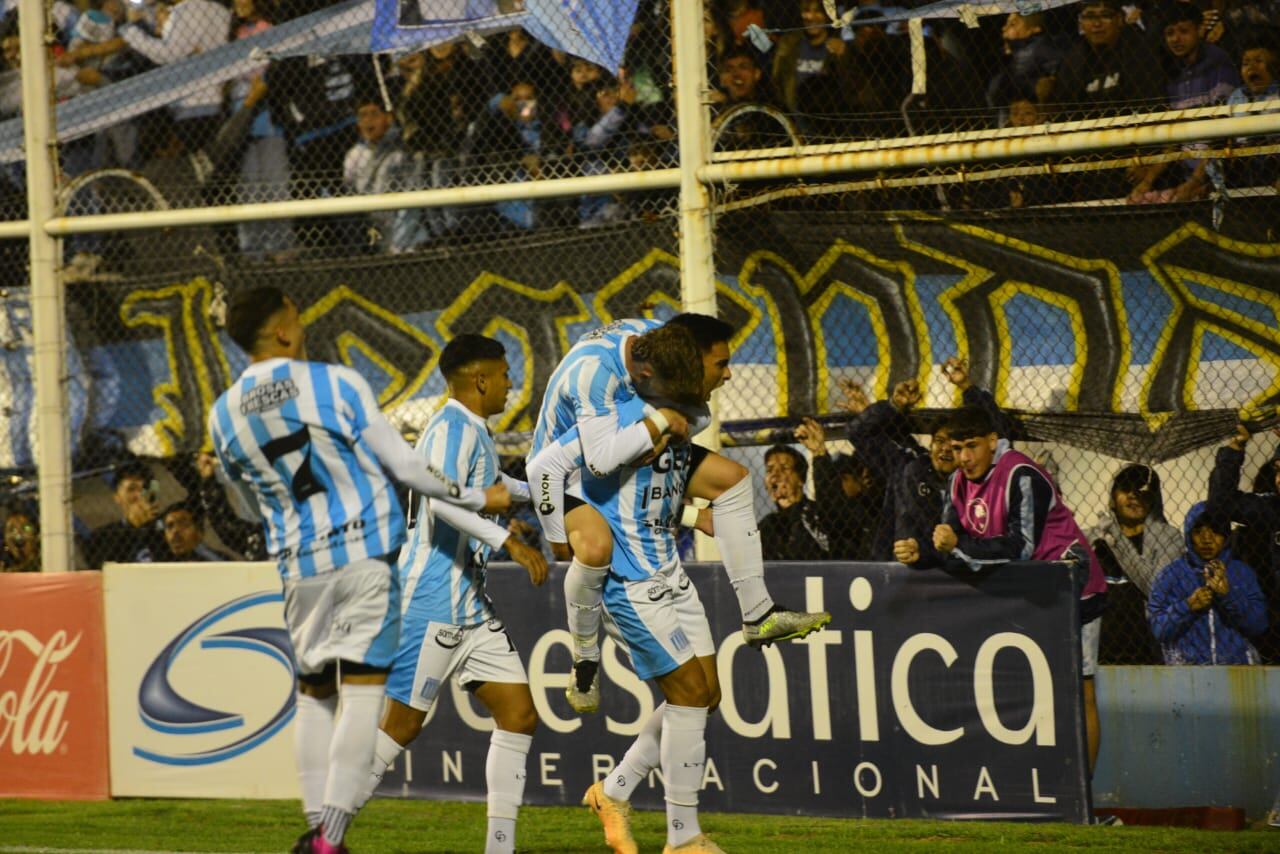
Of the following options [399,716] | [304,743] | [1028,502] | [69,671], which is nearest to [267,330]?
[304,743]

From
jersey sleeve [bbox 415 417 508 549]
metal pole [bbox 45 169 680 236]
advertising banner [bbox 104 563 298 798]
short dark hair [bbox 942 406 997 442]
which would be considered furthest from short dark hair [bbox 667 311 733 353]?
advertising banner [bbox 104 563 298 798]

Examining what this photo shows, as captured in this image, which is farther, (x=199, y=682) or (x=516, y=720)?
(x=199, y=682)

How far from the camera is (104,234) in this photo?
1125 centimetres

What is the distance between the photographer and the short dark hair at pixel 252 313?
5.95 m

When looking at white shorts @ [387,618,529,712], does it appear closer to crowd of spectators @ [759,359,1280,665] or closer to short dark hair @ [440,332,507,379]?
short dark hair @ [440,332,507,379]

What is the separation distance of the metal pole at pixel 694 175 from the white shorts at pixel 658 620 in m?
1.80

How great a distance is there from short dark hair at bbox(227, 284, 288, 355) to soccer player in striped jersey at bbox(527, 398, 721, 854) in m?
1.49

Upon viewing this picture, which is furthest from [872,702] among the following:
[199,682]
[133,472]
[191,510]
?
[133,472]

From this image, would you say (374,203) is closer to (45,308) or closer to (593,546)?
(45,308)

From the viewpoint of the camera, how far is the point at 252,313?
5949 mm

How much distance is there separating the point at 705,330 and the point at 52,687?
481 centimetres

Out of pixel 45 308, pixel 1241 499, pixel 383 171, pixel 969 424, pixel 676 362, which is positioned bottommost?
pixel 1241 499

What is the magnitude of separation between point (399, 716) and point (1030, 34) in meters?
4.72

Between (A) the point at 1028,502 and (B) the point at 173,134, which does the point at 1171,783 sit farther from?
(B) the point at 173,134
